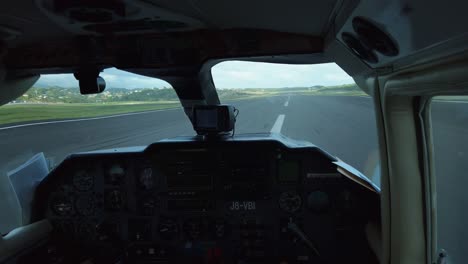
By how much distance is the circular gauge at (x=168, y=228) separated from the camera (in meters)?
3.53

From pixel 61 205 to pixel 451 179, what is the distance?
162 inches

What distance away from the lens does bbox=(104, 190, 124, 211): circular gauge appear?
3.54 meters

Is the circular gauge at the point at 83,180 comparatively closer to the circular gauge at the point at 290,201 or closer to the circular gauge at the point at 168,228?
the circular gauge at the point at 168,228

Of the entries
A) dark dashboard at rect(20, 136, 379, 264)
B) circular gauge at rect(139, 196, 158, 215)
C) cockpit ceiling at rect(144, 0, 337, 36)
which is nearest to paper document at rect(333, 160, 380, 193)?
dark dashboard at rect(20, 136, 379, 264)

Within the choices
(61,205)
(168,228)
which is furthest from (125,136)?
(168,228)

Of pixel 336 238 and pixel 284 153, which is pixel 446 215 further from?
pixel 284 153

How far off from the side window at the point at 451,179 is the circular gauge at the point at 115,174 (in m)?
2.73

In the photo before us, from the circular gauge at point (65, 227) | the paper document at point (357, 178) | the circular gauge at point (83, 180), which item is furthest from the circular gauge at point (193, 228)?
the paper document at point (357, 178)

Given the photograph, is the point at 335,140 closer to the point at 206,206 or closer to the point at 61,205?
the point at 206,206

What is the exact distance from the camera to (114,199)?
3553 millimetres

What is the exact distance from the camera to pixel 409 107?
2.08 meters

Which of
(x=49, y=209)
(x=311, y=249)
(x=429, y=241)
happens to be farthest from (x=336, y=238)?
(x=49, y=209)

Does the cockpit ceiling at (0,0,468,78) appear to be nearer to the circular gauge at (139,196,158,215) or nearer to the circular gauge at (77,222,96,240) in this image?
the circular gauge at (139,196,158,215)

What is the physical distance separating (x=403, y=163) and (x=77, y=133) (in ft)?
23.0
